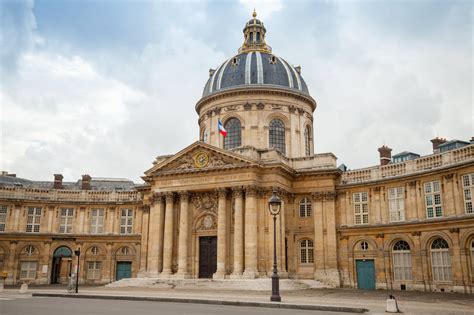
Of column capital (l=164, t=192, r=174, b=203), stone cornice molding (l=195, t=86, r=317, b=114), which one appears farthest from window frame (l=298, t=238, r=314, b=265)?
stone cornice molding (l=195, t=86, r=317, b=114)

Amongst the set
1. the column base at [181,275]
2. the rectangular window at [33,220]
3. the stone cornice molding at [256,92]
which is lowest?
the column base at [181,275]

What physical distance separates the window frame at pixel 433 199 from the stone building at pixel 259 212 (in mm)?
80

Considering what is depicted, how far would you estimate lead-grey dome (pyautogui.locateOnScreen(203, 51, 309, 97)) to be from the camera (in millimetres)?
49031

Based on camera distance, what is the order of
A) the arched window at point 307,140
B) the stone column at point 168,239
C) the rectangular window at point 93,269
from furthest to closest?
the arched window at point 307,140 < the rectangular window at point 93,269 < the stone column at point 168,239

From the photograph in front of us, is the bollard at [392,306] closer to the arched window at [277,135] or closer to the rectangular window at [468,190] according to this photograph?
the rectangular window at [468,190]

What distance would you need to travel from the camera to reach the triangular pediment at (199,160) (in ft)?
131

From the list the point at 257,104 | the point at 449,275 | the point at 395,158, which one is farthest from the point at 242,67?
the point at 449,275

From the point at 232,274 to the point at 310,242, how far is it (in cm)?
812

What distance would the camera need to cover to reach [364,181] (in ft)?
135

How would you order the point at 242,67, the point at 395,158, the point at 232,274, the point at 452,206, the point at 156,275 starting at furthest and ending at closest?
1. the point at 242,67
2. the point at 395,158
3. the point at 156,275
4. the point at 232,274
5. the point at 452,206

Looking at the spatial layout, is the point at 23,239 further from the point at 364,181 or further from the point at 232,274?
the point at 364,181

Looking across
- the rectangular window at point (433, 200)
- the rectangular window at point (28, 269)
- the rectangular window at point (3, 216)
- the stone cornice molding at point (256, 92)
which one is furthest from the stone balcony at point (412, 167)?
the rectangular window at point (3, 216)

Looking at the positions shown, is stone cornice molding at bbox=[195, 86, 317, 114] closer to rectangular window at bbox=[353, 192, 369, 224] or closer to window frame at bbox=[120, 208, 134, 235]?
rectangular window at bbox=[353, 192, 369, 224]

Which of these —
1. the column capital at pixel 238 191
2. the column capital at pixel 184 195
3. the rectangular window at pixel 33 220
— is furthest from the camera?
the rectangular window at pixel 33 220
